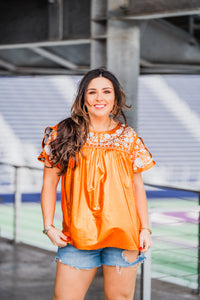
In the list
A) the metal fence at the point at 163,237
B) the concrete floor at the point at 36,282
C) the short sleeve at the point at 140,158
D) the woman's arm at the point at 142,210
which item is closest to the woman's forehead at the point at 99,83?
the short sleeve at the point at 140,158

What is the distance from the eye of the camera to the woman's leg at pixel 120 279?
186cm

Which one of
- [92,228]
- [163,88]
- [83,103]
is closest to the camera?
[92,228]

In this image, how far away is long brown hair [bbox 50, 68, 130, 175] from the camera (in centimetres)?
185

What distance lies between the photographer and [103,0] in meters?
3.85

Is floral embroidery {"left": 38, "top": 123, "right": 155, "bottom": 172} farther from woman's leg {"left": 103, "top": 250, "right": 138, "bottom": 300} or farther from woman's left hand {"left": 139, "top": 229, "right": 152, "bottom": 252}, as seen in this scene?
woman's leg {"left": 103, "top": 250, "right": 138, "bottom": 300}

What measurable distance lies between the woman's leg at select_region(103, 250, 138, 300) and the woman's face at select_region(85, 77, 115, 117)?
564mm

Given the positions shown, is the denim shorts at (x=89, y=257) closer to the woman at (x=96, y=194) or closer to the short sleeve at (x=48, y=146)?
the woman at (x=96, y=194)

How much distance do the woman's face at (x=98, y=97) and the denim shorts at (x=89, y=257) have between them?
535 mm

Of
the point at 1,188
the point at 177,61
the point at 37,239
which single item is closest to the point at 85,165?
the point at 177,61

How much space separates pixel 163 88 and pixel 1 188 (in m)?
17.8

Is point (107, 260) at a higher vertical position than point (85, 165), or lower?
lower

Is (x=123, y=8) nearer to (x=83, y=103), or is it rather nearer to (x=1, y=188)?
(x=83, y=103)

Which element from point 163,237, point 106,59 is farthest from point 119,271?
point 163,237

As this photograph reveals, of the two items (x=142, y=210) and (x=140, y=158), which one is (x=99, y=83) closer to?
(x=140, y=158)
